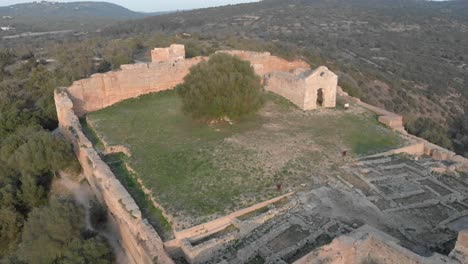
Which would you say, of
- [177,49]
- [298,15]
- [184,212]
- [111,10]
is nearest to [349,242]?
[184,212]

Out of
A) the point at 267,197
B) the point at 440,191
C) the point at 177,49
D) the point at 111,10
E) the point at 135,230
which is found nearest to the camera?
the point at 135,230

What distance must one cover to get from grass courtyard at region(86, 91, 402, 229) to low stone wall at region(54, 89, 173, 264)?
76 cm

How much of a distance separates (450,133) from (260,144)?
17058mm

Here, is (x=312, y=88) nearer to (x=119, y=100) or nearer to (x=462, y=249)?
(x=119, y=100)

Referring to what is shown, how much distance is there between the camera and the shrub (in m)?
15.7

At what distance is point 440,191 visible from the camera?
11.7 m

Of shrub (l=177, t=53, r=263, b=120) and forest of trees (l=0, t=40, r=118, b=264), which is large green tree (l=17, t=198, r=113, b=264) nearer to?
forest of trees (l=0, t=40, r=118, b=264)

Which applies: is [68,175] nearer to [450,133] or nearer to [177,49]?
[177,49]

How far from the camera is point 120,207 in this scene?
10.6 m

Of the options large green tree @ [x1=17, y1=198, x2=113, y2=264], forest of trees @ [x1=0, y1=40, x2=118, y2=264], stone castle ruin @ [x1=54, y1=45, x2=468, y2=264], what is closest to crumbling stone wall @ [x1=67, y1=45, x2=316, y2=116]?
forest of trees @ [x1=0, y1=40, x2=118, y2=264]

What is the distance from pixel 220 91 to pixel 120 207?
21.8 feet

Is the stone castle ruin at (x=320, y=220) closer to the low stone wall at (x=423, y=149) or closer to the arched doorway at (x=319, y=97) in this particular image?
the low stone wall at (x=423, y=149)

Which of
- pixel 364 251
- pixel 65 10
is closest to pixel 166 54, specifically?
pixel 364 251

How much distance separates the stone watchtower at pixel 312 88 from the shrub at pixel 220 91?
245 centimetres
